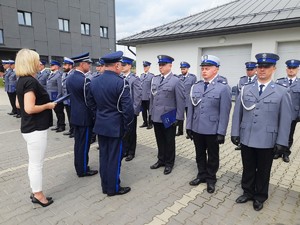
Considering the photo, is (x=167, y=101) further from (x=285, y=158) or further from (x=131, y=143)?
(x=285, y=158)

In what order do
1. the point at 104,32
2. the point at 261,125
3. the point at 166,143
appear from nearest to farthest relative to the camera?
the point at 261,125
the point at 166,143
the point at 104,32

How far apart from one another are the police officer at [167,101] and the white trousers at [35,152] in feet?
6.28

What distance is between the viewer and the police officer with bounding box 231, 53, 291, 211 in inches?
111

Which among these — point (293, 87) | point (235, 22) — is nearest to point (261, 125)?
point (293, 87)

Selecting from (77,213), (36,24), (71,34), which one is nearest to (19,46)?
(36,24)

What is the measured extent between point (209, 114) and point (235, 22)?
8.30 meters

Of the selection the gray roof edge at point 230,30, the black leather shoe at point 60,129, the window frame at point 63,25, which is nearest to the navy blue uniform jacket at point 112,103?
the black leather shoe at point 60,129

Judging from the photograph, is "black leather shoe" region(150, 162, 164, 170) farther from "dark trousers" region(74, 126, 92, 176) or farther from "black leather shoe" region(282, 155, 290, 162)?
"black leather shoe" region(282, 155, 290, 162)

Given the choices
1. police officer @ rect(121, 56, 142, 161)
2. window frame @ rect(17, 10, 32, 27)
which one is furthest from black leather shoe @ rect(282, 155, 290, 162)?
window frame @ rect(17, 10, 32, 27)

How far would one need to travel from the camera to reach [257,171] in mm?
3096

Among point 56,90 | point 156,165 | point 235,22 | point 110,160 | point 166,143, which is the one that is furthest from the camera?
point 235,22

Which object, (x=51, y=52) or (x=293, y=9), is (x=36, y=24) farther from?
(x=293, y=9)

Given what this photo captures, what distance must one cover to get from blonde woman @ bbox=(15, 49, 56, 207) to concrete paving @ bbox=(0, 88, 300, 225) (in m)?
0.56

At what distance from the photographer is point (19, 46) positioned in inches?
883
